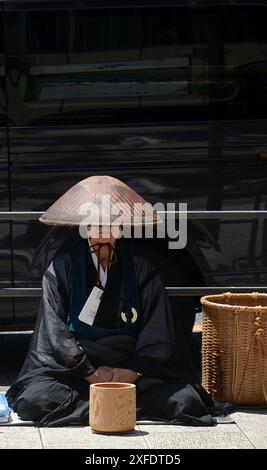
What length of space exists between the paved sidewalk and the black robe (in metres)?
0.11

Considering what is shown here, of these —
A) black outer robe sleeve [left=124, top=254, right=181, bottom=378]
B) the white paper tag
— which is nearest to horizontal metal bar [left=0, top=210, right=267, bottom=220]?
black outer robe sleeve [left=124, top=254, right=181, bottom=378]

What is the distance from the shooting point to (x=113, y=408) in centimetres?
647

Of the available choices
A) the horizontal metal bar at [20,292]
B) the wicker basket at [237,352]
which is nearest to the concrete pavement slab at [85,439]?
the wicker basket at [237,352]

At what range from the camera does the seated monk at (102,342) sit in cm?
676

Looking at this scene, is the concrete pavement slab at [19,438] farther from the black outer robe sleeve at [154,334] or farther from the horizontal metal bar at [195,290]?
the horizontal metal bar at [195,290]

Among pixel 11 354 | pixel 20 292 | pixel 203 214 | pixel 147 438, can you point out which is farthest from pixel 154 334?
pixel 11 354

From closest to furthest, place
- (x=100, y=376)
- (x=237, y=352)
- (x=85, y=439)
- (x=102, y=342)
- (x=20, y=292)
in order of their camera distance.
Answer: (x=85, y=439) → (x=100, y=376) → (x=102, y=342) → (x=237, y=352) → (x=20, y=292)

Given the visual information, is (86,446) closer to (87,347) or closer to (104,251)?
(87,347)

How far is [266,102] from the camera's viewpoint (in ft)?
26.3

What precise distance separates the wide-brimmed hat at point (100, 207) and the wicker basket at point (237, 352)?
67 centimetres

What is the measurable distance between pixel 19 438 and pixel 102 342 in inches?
29.1

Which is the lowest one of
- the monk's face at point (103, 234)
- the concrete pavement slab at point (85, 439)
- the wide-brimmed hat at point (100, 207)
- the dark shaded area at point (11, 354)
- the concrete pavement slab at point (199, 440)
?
the concrete pavement slab at point (199, 440)

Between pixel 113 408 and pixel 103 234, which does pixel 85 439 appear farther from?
pixel 103 234
